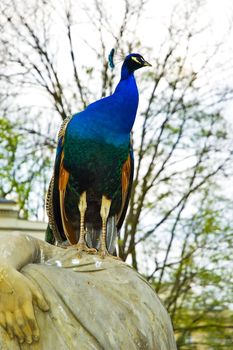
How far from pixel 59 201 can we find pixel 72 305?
5.95ft

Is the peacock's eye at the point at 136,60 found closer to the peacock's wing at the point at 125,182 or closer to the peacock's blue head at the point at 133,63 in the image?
the peacock's blue head at the point at 133,63

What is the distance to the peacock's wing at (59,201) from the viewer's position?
487 cm

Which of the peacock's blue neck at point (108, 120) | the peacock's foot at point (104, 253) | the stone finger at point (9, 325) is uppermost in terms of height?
the peacock's blue neck at point (108, 120)

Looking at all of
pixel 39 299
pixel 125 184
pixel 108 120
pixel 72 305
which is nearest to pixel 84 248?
pixel 125 184

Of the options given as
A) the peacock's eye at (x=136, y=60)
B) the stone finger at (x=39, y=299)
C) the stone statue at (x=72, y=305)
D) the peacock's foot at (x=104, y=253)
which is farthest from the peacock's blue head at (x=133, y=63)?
the stone finger at (x=39, y=299)

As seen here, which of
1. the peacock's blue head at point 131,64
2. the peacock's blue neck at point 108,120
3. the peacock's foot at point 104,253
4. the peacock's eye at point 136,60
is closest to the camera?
the peacock's foot at point 104,253

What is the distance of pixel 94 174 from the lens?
4.76 metres

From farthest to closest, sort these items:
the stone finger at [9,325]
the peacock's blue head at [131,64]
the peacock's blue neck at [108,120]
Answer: the peacock's blue head at [131,64] → the peacock's blue neck at [108,120] → the stone finger at [9,325]

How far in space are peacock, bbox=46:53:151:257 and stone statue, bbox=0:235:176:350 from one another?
1016 millimetres

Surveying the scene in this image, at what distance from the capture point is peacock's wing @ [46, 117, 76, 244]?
4867 mm

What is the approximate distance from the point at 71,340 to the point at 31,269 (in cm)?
43

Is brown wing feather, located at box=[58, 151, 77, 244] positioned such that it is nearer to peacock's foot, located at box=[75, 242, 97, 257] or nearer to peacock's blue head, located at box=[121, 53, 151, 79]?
peacock's foot, located at box=[75, 242, 97, 257]

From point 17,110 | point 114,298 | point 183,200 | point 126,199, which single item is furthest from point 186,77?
point 114,298

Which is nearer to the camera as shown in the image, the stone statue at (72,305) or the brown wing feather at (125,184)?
the stone statue at (72,305)
